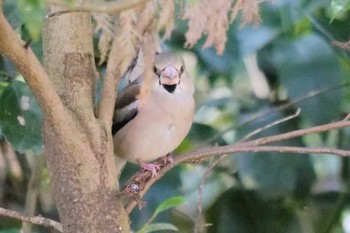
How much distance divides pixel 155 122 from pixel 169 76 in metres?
0.12

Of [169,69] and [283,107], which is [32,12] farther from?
[283,107]

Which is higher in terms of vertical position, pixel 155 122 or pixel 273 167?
pixel 155 122

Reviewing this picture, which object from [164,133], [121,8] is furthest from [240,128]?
[121,8]

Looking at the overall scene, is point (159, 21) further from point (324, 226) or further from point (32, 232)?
point (324, 226)

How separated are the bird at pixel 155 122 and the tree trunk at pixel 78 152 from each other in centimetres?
53

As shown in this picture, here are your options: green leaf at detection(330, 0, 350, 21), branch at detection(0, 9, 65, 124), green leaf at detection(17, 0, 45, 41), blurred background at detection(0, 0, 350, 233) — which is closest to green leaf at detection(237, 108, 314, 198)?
blurred background at detection(0, 0, 350, 233)

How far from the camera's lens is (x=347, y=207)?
2463 mm

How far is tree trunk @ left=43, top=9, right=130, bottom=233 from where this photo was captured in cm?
140

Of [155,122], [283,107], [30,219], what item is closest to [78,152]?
[30,219]

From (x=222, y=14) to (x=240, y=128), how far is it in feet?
4.38

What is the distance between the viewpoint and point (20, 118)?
1.87m

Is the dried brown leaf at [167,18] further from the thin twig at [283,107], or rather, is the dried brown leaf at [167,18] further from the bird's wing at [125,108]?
the thin twig at [283,107]

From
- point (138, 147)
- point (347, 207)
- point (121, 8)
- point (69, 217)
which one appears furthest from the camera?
point (347, 207)

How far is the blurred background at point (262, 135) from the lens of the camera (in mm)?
2270
